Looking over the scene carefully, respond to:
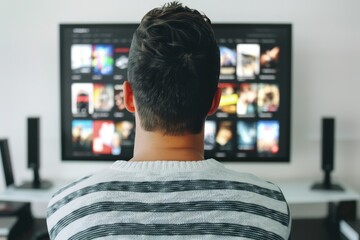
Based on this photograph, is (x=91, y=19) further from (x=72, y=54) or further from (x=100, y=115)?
(x=100, y=115)

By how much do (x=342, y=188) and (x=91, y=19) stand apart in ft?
5.39

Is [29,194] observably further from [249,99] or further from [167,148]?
[167,148]

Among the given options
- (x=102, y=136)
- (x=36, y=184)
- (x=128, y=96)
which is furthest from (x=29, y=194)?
(x=128, y=96)

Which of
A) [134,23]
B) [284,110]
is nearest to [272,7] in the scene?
[284,110]

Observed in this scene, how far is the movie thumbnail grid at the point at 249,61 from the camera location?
266 cm

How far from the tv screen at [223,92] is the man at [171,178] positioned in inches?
67.0

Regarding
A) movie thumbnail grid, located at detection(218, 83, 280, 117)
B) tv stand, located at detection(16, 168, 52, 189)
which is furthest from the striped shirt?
tv stand, located at detection(16, 168, 52, 189)

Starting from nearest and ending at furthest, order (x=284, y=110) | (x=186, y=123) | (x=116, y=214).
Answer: (x=116, y=214)
(x=186, y=123)
(x=284, y=110)

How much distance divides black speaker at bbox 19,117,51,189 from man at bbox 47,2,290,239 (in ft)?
6.30

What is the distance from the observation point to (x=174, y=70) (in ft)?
2.93

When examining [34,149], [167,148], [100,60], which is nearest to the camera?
[167,148]

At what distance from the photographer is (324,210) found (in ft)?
9.95

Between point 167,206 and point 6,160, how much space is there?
7.27 ft

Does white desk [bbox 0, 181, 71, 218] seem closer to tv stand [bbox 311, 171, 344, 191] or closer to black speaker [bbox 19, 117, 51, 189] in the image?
black speaker [bbox 19, 117, 51, 189]
